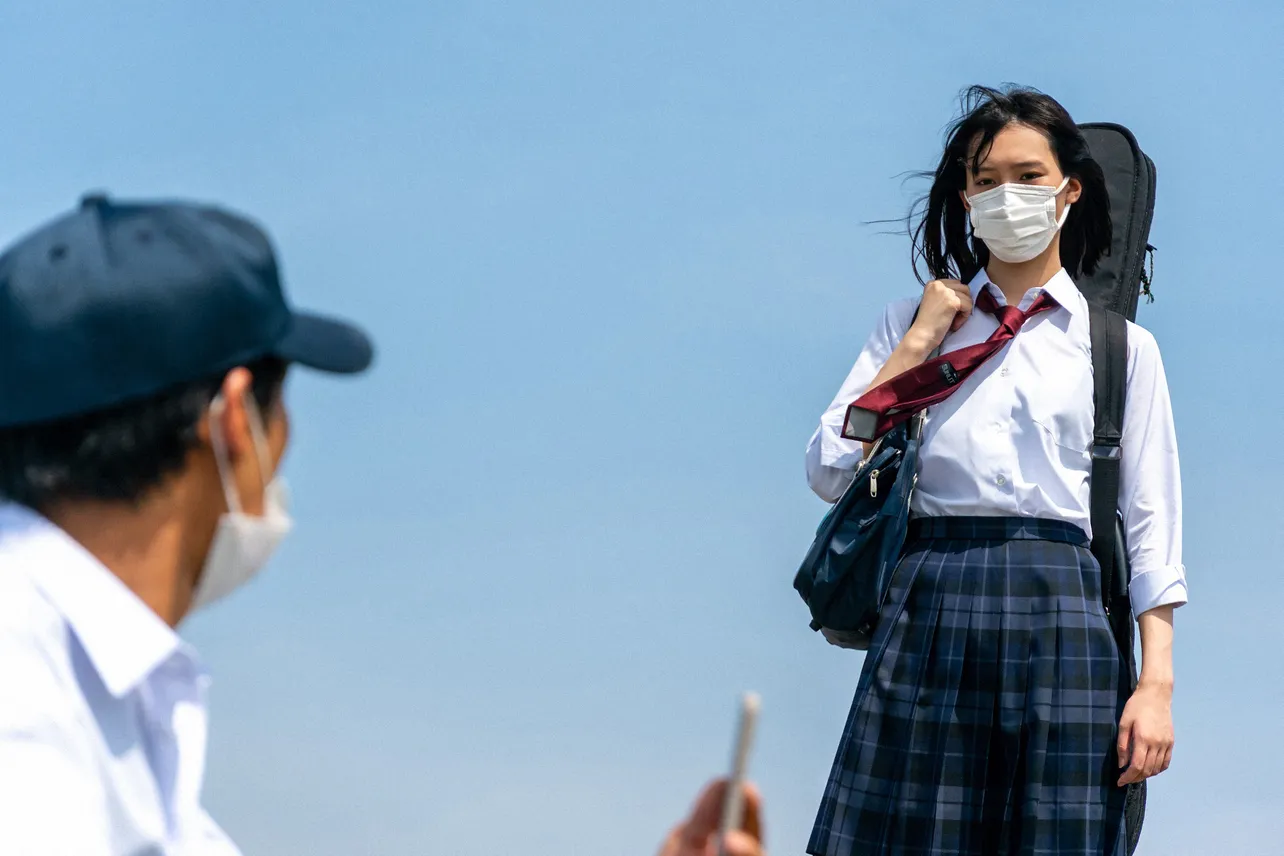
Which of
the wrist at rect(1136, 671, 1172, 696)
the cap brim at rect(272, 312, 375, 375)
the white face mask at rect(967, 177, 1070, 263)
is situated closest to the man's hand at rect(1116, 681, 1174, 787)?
the wrist at rect(1136, 671, 1172, 696)

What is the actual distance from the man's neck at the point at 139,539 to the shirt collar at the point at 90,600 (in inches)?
1.2

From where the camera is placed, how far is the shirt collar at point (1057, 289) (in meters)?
4.71

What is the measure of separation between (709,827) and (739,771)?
20 centimetres

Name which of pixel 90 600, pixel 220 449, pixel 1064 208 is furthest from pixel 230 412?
pixel 1064 208

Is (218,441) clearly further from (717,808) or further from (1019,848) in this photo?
(1019,848)

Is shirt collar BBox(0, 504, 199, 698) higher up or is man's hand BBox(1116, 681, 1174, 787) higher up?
shirt collar BBox(0, 504, 199, 698)

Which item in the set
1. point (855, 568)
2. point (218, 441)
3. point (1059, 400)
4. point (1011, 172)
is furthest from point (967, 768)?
point (218, 441)

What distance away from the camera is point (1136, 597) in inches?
176

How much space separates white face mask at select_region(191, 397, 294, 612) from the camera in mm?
2137

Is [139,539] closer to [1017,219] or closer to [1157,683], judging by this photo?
[1157,683]

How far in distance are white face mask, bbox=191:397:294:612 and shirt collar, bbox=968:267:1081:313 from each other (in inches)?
115

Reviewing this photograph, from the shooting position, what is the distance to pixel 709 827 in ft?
5.63

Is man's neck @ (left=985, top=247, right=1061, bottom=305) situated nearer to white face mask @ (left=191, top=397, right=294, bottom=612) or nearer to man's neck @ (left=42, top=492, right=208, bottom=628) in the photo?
white face mask @ (left=191, top=397, right=294, bottom=612)

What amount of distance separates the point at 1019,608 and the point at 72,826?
3.06 metres
